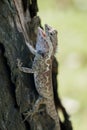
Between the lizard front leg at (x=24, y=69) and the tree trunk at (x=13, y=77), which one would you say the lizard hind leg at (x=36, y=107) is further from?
the lizard front leg at (x=24, y=69)

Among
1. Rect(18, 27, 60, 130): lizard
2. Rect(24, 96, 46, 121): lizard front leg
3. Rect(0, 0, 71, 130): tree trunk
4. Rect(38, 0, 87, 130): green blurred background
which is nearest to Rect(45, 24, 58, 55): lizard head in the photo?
Rect(18, 27, 60, 130): lizard

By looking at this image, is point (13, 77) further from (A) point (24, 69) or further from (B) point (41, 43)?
(B) point (41, 43)

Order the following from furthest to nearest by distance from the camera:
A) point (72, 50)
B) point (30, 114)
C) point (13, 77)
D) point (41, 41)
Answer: point (72, 50) < point (41, 41) < point (30, 114) < point (13, 77)

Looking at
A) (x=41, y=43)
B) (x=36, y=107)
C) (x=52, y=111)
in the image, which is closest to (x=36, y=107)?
(x=36, y=107)

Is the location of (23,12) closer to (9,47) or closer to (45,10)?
(9,47)

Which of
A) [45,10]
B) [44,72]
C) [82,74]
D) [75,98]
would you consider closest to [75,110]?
[75,98]

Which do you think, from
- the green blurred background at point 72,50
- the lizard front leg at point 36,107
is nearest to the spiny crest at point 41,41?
the lizard front leg at point 36,107

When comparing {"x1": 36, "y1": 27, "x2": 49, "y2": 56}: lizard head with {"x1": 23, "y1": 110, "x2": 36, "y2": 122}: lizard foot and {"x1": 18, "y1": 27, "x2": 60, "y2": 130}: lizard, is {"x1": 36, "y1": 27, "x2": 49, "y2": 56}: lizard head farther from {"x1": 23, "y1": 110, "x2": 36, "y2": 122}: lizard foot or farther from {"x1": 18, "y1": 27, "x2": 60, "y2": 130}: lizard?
{"x1": 23, "y1": 110, "x2": 36, "y2": 122}: lizard foot
